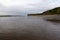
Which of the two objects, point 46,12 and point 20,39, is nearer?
point 20,39

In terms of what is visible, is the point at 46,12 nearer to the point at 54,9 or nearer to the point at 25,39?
the point at 54,9

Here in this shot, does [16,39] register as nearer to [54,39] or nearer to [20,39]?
[20,39]

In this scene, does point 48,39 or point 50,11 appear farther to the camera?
point 50,11

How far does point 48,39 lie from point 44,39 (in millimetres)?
242

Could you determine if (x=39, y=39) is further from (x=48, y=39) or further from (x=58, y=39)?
(x=58, y=39)

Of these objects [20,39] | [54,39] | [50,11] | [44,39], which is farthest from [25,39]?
[50,11]

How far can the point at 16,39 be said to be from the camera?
881 cm

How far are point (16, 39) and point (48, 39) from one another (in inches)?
74.6

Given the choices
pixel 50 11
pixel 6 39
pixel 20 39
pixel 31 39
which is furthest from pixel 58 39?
pixel 50 11

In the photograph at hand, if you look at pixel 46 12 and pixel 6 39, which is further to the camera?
pixel 46 12

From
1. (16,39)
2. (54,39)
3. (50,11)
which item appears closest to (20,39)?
(16,39)

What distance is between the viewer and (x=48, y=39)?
8680 millimetres

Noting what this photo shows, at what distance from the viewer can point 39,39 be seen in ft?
28.5

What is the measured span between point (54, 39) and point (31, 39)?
135cm
